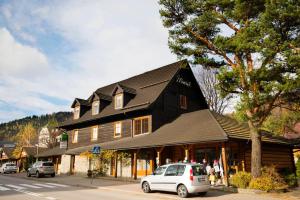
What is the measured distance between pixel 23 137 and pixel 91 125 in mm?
67854

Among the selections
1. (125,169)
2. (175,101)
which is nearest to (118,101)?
(175,101)

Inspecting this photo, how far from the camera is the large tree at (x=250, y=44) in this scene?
14.3 meters

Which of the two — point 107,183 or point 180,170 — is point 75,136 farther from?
point 180,170

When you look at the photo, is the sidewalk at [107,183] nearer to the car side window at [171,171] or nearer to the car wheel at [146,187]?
the car wheel at [146,187]

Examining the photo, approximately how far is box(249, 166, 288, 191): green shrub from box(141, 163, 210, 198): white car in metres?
2.85

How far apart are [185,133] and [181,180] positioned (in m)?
6.63

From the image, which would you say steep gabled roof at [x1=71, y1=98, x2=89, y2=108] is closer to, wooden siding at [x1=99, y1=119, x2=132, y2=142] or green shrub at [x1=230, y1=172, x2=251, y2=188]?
wooden siding at [x1=99, y1=119, x2=132, y2=142]

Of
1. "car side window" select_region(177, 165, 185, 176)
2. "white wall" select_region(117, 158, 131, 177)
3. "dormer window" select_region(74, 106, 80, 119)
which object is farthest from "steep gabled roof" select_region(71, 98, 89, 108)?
"car side window" select_region(177, 165, 185, 176)

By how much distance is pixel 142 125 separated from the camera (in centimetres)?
2733


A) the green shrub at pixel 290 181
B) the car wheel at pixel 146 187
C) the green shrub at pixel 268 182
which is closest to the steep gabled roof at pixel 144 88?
the car wheel at pixel 146 187

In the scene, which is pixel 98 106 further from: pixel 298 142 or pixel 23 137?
pixel 23 137

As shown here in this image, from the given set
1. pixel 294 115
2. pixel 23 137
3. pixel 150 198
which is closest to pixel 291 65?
pixel 294 115

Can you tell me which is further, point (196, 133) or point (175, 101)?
point (175, 101)

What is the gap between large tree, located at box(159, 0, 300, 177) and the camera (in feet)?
46.8
